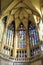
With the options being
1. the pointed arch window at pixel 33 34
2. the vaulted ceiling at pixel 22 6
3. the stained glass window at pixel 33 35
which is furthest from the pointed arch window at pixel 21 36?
the vaulted ceiling at pixel 22 6

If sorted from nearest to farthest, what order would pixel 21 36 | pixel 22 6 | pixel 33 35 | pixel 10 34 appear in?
pixel 22 6 < pixel 33 35 < pixel 10 34 < pixel 21 36

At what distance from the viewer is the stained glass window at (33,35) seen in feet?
127

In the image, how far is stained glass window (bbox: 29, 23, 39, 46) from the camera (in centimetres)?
3865

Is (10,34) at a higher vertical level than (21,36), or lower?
higher

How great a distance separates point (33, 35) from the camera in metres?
39.5

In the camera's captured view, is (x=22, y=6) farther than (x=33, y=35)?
No

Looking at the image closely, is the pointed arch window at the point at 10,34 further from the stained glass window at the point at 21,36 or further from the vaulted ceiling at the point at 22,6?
the vaulted ceiling at the point at 22,6

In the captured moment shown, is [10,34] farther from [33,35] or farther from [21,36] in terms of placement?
[33,35]

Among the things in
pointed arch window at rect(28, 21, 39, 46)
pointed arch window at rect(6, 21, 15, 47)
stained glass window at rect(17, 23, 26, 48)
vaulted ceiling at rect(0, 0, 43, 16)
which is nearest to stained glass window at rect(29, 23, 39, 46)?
pointed arch window at rect(28, 21, 39, 46)

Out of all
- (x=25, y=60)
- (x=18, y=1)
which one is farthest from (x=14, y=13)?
(x=25, y=60)

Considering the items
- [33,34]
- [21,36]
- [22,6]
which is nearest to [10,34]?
[21,36]

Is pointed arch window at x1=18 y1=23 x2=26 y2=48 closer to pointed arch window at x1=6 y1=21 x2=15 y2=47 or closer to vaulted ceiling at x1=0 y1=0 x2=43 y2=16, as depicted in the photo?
pointed arch window at x1=6 y1=21 x2=15 y2=47

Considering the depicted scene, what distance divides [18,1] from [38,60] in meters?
7.67

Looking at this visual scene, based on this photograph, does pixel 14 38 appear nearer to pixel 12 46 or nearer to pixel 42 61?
pixel 12 46
